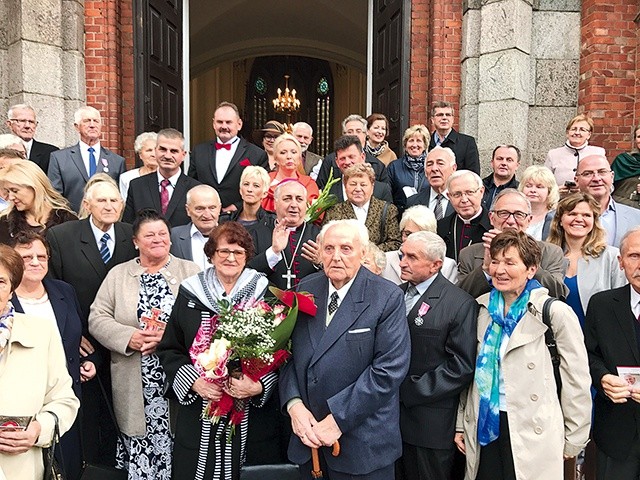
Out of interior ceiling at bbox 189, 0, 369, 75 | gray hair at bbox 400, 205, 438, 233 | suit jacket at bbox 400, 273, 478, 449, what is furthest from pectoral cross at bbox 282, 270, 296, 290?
interior ceiling at bbox 189, 0, 369, 75

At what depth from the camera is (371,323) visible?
323 cm

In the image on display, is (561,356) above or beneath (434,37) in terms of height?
beneath

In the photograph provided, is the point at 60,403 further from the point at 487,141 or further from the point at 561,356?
the point at 487,141

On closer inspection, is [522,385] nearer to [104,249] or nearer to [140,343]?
[140,343]

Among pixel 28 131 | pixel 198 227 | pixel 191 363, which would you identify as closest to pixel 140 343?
pixel 191 363

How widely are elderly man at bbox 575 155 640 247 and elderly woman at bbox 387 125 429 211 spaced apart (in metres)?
1.64

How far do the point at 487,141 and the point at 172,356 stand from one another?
216 inches

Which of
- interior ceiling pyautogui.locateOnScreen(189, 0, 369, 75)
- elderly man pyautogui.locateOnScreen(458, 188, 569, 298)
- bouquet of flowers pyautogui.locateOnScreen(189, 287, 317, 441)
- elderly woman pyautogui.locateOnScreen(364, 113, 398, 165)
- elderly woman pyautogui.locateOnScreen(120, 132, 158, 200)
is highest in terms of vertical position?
interior ceiling pyautogui.locateOnScreen(189, 0, 369, 75)

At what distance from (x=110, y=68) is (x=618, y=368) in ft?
22.9

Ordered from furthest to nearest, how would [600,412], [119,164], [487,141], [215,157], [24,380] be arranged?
[487,141]
[119,164]
[215,157]
[600,412]
[24,380]

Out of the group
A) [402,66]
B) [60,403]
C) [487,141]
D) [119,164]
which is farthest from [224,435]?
[402,66]

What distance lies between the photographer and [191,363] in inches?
138

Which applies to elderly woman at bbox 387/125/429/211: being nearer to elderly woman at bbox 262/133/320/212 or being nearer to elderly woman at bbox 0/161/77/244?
elderly woman at bbox 262/133/320/212

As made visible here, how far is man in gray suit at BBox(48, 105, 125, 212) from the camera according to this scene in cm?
606
